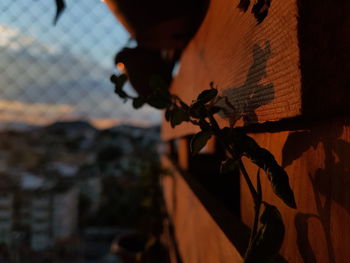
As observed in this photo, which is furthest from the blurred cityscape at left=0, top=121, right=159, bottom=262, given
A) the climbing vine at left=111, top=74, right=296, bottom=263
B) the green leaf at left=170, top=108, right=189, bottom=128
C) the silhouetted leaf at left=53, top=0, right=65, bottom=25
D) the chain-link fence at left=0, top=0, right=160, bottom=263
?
the climbing vine at left=111, top=74, right=296, bottom=263

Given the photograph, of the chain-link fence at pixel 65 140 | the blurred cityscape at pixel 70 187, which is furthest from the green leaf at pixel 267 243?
the blurred cityscape at pixel 70 187

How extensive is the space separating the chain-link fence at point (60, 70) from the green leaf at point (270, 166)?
72.8 inches

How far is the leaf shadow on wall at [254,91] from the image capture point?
32cm

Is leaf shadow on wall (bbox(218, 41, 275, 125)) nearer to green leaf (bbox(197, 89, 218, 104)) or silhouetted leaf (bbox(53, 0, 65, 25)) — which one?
green leaf (bbox(197, 89, 218, 104))

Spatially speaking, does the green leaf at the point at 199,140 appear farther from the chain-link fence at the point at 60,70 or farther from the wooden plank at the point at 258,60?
the chain-link fence at the point at 60,70

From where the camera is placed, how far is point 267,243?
25 cm

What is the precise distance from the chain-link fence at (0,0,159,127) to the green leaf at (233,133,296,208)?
1.85 m

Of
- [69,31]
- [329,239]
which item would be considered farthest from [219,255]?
[69,31]

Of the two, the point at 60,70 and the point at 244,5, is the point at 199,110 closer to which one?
the point at 244,5

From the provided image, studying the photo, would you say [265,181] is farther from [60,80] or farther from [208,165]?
[60,80]

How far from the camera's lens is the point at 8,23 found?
1.90m

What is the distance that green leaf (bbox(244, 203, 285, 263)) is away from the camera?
24 centimetres

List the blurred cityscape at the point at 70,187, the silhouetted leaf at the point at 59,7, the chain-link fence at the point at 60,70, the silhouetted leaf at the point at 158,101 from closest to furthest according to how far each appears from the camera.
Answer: the silhouetted leaf at the point at 158,101 → the silhouetted leaf at the point at 59,7 → the chain-link fence at the point at 60,70 → the blurred cityscape at the point at 70,187

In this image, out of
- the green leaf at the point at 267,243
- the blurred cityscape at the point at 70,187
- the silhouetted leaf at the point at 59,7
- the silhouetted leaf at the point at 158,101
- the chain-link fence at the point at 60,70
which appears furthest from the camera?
the blurred cityscape at the point at 70,187
